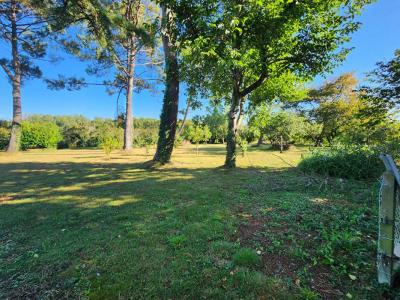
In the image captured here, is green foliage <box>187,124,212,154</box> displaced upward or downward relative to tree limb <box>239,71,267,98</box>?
downward

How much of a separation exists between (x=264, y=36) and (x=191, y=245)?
22.5 feet

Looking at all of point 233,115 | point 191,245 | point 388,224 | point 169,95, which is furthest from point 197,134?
point 388,224

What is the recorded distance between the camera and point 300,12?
693cm

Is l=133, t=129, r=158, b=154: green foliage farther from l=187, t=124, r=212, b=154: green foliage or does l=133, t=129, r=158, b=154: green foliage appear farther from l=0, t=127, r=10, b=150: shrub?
l=0, t=127, r=10, b=150: shrub

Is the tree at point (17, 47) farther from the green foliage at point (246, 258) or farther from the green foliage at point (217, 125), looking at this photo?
the green foliage at point (217, 125)

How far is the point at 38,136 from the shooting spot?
24062mm

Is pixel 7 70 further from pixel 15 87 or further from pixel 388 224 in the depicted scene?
pixel 388 224

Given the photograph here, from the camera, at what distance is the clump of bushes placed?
6.93m

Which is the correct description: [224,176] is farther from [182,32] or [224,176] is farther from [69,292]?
[69,292]

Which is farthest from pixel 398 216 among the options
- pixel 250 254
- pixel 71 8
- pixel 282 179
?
pixel 71 8

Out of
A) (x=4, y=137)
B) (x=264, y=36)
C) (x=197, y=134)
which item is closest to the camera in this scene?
(x=264, y=36)

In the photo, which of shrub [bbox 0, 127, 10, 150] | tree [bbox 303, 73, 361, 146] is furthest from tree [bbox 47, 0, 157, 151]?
tree [bbox 303, 73, 361, 146]

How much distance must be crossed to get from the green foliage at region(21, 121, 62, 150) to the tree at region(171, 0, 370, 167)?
23222mm

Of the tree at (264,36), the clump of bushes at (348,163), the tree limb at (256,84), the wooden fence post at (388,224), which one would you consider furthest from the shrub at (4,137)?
the wooden fence post at (388,224)
